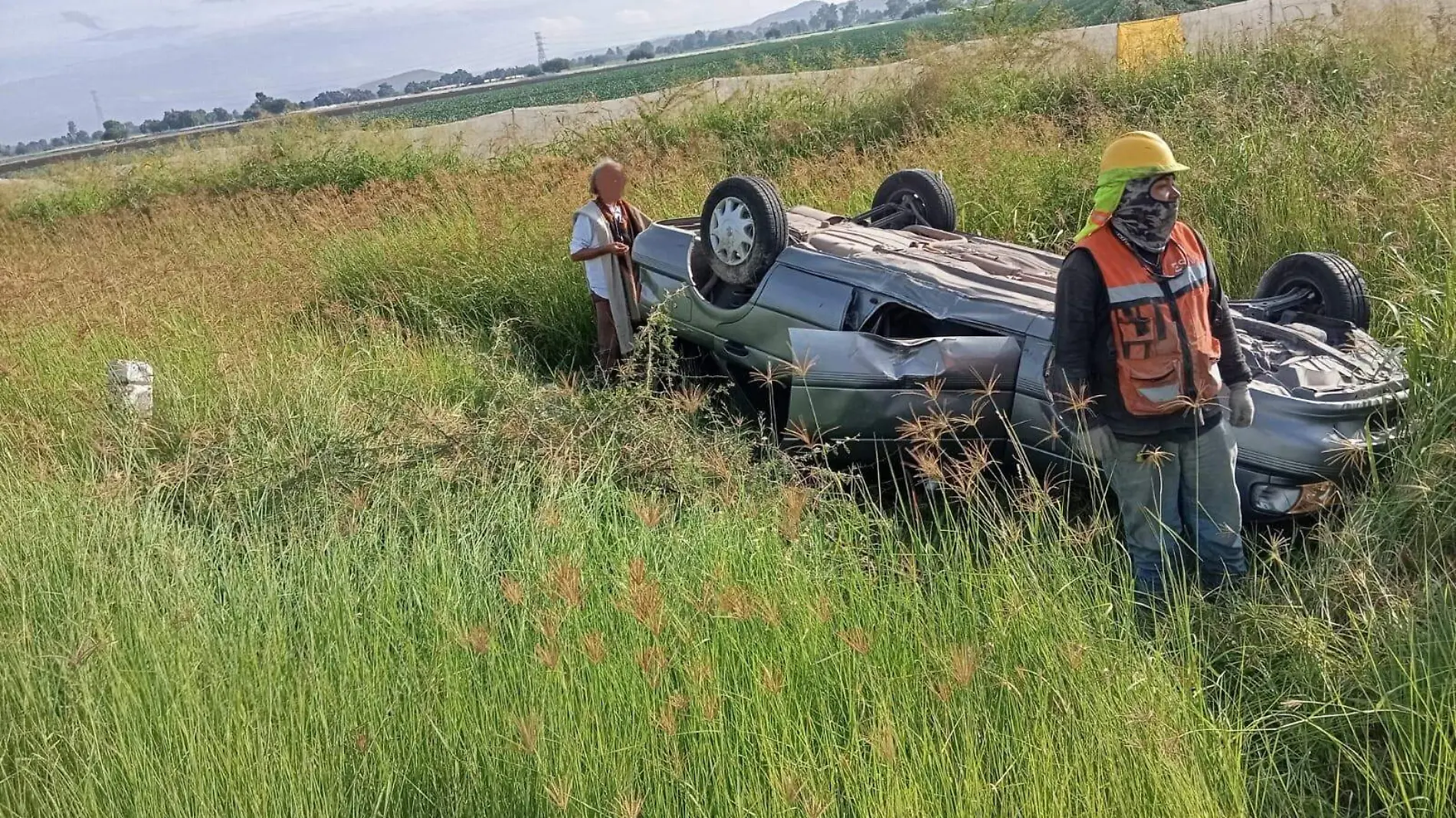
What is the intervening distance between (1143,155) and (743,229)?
246 cm

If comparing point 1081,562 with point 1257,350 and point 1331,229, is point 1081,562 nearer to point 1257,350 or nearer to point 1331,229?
point 1257,350

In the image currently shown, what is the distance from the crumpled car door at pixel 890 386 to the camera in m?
3.78

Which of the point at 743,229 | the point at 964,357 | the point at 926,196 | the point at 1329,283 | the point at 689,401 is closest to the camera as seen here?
the point at 689,401

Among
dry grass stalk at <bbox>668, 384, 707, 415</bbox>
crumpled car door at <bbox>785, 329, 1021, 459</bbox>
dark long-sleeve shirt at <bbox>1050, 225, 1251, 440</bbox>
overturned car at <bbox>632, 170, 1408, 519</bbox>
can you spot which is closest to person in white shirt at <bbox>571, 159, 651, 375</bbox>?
overturned car at <bbox>632, 170, 1408, 519</bbox>

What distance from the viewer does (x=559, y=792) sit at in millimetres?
1749

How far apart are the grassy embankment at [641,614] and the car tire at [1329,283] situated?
212 mm

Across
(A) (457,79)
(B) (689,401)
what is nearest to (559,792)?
(B) (689,401)

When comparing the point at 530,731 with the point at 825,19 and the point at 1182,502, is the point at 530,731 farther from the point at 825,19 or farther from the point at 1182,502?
the point at 825,19

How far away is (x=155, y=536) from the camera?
3.40m

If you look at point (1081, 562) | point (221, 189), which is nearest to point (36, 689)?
point (1081, 562)

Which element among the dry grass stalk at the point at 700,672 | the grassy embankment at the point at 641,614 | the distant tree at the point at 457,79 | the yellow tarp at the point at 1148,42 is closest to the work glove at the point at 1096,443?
the grassy embankment at the point at 641,614

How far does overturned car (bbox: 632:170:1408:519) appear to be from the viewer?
11.0 feet

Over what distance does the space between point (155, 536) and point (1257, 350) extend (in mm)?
4216

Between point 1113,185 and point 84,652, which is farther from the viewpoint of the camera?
point 1113,185
